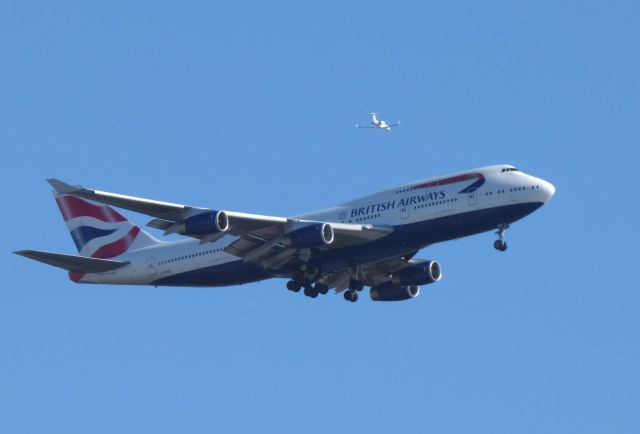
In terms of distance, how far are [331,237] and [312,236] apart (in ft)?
3.20

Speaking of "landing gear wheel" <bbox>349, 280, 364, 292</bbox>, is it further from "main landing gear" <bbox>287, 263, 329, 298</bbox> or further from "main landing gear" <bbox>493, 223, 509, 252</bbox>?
"main landing gear" <bbox>493, 223, 509, 252</bbox>

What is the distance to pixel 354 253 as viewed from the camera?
63750 millimetres

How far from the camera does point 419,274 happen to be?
224 feet

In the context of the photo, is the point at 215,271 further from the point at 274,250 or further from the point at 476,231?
the point at 476,231

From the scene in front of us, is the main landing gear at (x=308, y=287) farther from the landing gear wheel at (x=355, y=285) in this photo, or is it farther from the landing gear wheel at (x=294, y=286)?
the landing gear wheel at (x=355, y=285)

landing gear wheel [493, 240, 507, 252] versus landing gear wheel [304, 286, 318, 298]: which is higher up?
landing gear wheel [493, 240, 507, 252]

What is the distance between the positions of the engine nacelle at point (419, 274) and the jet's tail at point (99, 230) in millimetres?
13879

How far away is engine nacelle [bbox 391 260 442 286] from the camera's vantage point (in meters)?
68.1

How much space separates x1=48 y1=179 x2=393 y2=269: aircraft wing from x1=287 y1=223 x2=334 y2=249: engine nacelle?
1.11 feet

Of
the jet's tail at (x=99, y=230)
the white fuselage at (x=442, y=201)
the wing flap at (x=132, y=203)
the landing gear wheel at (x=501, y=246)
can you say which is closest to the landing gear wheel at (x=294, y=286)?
the white fuselage at (x=442, y=201)

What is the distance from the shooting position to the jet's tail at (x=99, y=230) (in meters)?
71.7

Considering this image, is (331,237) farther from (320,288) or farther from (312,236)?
(320,288)

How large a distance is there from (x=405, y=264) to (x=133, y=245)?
50.2 feet

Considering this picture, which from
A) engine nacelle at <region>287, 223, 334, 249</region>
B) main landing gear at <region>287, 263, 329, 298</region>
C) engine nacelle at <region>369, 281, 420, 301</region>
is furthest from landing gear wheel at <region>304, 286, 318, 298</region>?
engine nacelle at <region>369, 281, 420, 301</region>
